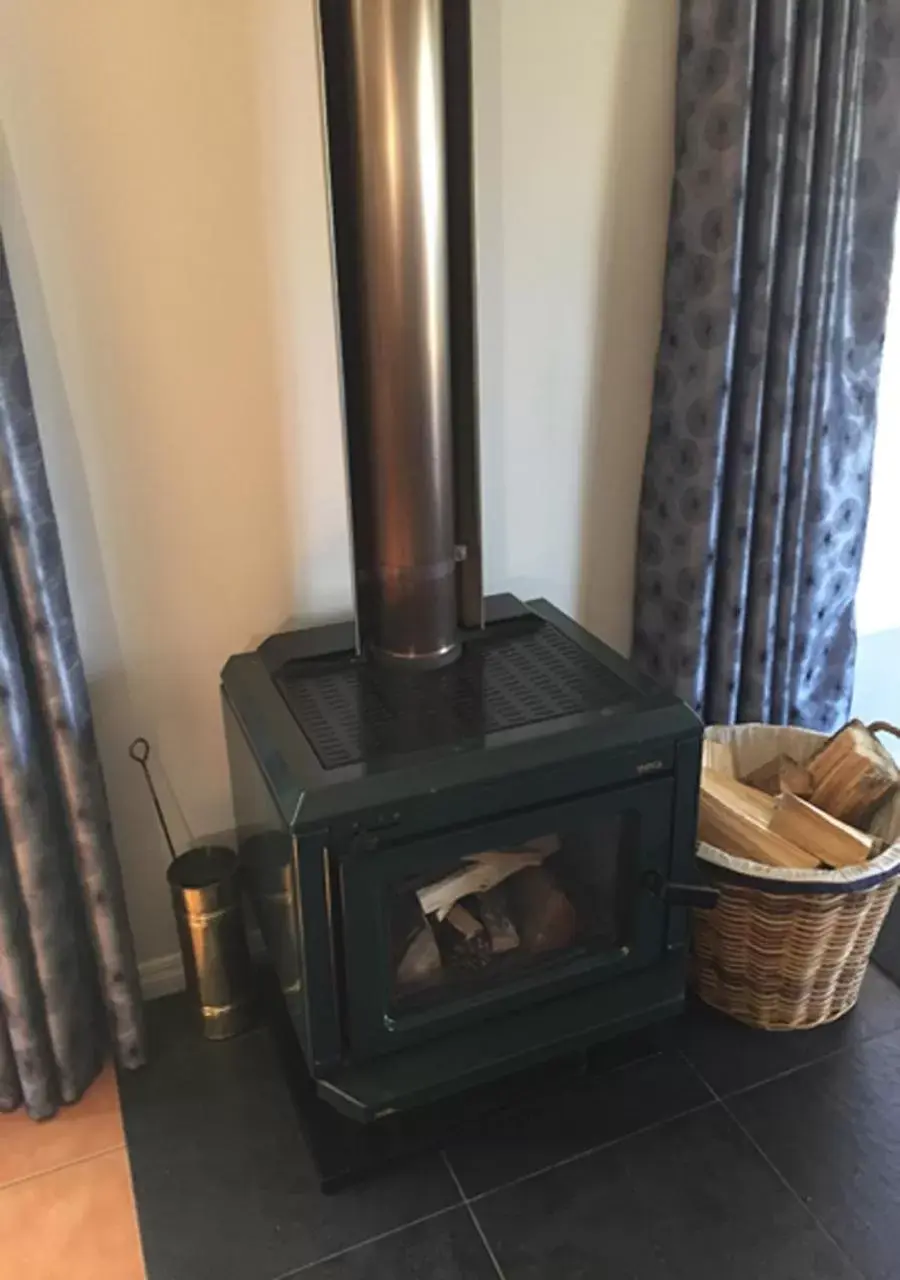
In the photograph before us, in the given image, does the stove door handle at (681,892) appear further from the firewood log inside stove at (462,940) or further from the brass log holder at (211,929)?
the brass log holder at (211,929)

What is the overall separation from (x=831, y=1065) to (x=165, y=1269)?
1025 millimetres

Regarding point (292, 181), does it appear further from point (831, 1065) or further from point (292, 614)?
point (831, 1065)

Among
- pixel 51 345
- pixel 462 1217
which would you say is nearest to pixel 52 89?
pixel 51 345

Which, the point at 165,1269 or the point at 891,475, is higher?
the point at 891,475

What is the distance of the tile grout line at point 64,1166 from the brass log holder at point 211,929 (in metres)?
0.23

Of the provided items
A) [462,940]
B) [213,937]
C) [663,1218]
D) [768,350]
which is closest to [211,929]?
[213,937]

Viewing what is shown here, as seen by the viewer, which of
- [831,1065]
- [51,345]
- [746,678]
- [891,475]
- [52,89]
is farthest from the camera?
[891,475]

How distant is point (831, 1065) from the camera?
1.79 m

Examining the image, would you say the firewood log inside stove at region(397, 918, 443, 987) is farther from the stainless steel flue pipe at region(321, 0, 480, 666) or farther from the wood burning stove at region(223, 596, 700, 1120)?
the stainless steel flue pipe at region(321, 0, 480, 666)

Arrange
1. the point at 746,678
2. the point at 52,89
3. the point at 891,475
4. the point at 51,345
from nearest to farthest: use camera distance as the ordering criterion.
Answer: the point at 52,89 < the point at 51,345 < the point at 746,678 < the point at 891,475

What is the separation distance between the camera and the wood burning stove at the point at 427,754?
1.40 meters

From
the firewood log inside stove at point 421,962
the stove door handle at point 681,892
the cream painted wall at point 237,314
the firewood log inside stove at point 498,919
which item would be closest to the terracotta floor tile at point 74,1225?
the cream painted wall at point 237,314

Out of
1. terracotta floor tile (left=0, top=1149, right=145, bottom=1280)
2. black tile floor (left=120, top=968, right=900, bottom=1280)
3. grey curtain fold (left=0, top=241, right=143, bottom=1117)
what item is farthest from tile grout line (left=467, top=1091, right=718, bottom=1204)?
grey curtain fold (left=0, top=241, right=143, bottom=1117)

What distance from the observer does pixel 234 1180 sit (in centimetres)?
162
